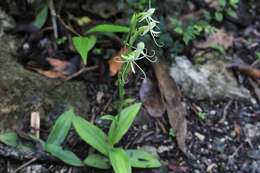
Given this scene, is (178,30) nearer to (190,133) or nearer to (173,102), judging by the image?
(173,102)

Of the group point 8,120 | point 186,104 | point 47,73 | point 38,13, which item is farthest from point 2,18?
point 186,104

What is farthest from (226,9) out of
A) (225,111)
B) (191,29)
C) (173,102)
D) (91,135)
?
(91,135)

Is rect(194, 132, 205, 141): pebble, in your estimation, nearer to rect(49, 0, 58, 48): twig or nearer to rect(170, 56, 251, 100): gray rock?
rect(170, 56, 251, 100): gray rock

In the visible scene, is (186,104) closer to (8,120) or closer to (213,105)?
(213,105)

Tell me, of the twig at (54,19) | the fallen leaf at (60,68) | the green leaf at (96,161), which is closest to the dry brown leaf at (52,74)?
the fallen leaf at (60,68)

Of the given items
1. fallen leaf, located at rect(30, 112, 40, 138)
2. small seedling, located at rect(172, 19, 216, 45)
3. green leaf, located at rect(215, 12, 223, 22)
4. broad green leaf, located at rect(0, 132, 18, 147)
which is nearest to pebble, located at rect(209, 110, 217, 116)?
small seedling, located at rect(172, 19, 216, 45)

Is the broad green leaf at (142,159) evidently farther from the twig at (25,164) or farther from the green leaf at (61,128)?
the twig at (25,164)
